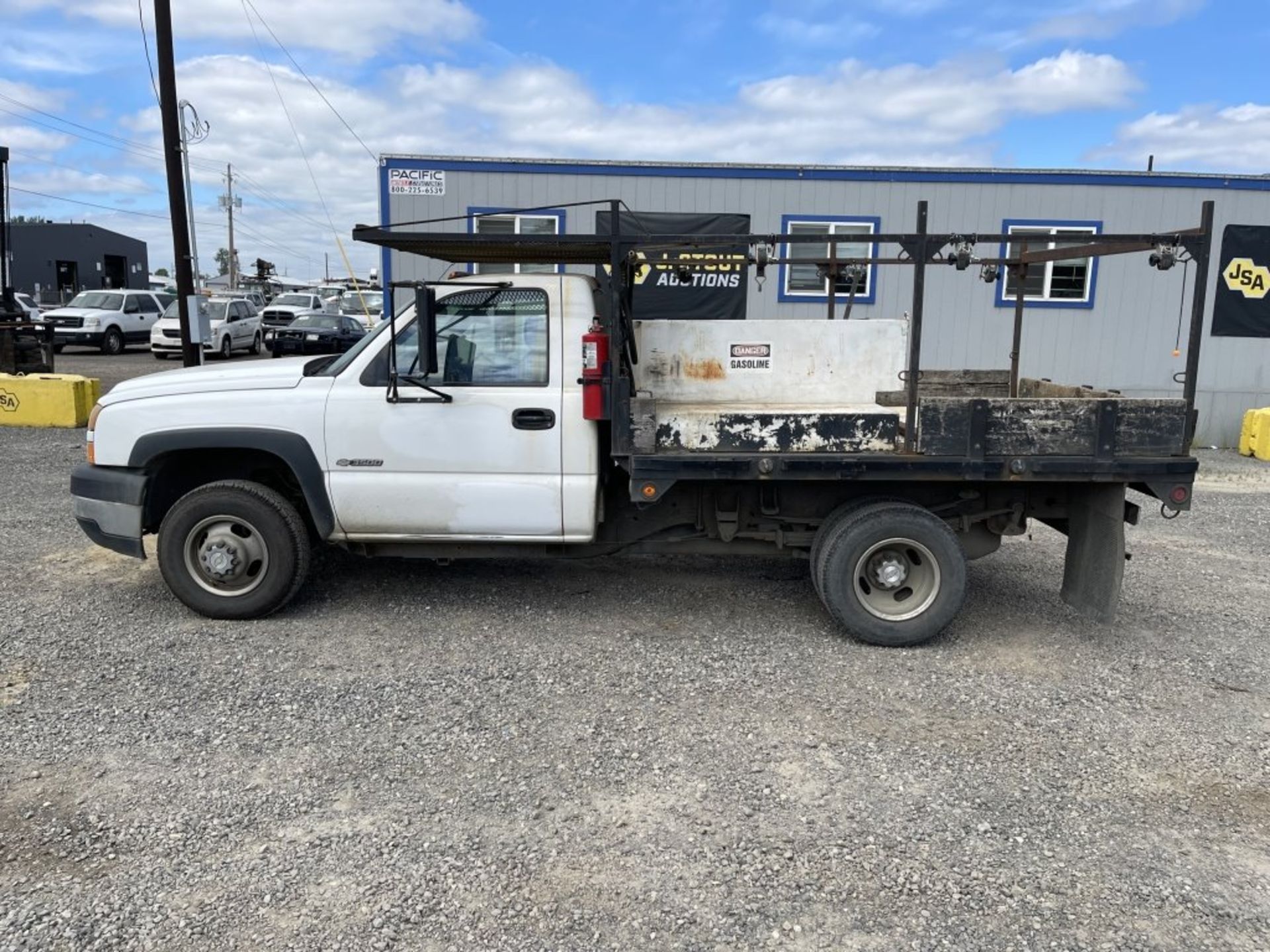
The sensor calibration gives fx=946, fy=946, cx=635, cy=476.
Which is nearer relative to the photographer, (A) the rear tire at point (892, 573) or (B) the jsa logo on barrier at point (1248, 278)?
(A) the rear tire at point (892, 573)

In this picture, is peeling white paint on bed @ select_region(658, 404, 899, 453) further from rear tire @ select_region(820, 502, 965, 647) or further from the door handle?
the door handle

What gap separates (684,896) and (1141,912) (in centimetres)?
144

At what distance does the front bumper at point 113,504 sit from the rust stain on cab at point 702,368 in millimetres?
3294

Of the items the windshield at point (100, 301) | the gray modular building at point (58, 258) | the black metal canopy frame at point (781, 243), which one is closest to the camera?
the black metal canopy frame at point (781, 243)

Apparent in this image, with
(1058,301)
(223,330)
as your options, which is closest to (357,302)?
(223,330)

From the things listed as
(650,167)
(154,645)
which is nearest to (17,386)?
(650,167)

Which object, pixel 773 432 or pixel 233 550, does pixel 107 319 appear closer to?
pixel 233 550

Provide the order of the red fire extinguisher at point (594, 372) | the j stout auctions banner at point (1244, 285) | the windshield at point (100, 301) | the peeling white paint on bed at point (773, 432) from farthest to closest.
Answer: the windshield at point (100, 301) → the j stout auctions banner at point (1244, 285) → the peeling white paint on bed at point (773, 432) → the red fire extinguisher at point (594, 372)

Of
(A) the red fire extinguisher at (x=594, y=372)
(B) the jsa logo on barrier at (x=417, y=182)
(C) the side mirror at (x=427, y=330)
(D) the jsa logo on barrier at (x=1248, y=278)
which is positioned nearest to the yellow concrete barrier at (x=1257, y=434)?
(D) the jsa logo on barrier at (x=1248, y=278)

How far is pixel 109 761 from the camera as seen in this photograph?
384 cm

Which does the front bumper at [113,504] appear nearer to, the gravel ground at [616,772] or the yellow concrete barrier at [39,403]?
the gravel ground at [616,772]

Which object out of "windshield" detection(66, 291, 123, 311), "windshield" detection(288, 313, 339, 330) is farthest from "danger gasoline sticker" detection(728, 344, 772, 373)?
"windshield" detection(66, 291, 123, 311)

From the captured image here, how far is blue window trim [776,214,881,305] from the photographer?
12.4 metres

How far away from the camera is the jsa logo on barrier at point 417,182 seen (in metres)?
11.8
